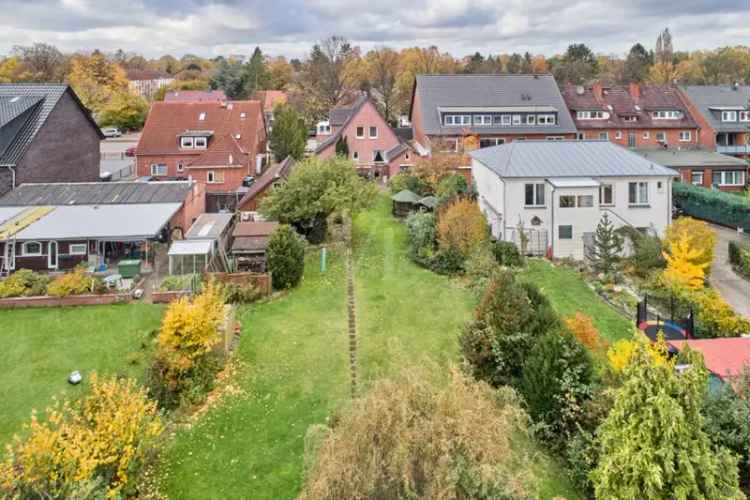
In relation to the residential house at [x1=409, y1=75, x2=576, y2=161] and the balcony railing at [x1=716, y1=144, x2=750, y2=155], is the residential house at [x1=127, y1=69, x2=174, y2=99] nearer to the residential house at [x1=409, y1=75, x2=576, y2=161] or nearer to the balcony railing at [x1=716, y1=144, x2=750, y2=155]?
the residential house at [x1=409, y1=75, x2=576, y2=161]

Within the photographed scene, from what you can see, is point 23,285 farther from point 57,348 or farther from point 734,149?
point 734,149

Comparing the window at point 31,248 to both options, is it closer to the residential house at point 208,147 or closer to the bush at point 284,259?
the bush at point 284,259

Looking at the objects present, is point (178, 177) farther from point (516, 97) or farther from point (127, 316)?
point (516, 97)

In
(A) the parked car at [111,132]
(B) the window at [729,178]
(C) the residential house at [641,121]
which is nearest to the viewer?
(B) the window at [729,178]

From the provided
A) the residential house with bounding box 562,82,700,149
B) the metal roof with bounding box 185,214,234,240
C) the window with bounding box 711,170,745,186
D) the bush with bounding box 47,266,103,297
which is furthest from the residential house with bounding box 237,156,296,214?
the window with bounding box 711,170,745,186

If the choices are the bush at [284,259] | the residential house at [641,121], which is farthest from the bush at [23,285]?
the residential house at [641,121]

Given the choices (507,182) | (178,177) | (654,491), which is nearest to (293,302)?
(507,182)
